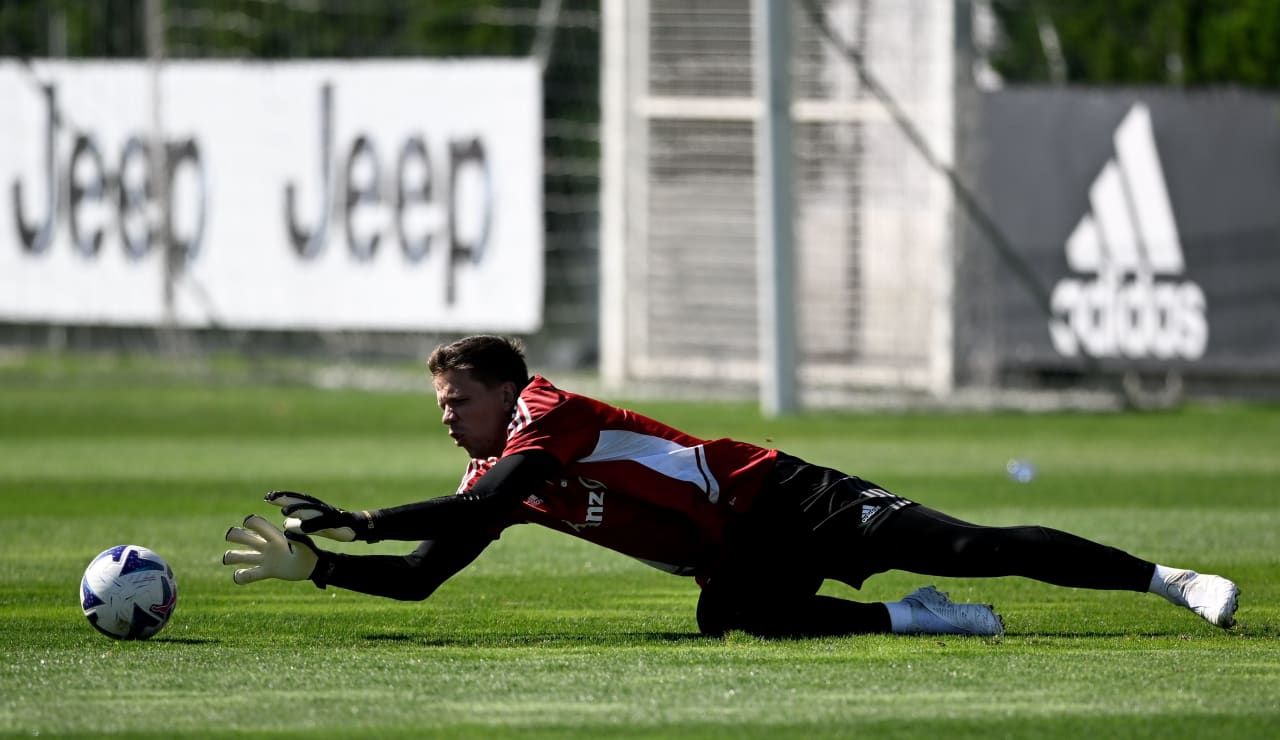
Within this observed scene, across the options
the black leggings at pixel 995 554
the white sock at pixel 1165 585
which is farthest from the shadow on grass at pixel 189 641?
the white sock at pixel 1165 585

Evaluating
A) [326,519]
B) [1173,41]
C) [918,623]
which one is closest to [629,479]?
[326,519]

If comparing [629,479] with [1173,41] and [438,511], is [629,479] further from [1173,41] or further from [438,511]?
[1173,41]

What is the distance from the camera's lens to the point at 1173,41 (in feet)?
107

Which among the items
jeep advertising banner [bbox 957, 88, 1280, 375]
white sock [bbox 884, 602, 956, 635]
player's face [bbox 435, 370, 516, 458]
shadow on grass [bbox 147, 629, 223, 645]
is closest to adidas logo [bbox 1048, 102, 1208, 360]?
jeep advertising banner [bbox 957, 88, 1280, 375]

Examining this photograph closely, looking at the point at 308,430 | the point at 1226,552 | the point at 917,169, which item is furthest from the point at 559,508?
the point at 917,169

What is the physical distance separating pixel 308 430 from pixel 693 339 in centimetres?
553

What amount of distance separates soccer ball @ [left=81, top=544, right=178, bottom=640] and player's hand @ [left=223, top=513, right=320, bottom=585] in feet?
1.91

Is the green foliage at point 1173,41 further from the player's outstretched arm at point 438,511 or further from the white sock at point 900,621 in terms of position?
the player's outstretched arm at point 438,511

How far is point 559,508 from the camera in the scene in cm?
730

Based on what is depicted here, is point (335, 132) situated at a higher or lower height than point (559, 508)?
higher

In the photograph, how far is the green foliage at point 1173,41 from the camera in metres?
31.0

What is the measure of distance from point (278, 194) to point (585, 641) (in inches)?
703

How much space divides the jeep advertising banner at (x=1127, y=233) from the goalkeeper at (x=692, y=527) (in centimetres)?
1433

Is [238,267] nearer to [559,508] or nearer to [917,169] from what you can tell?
[917,169]
